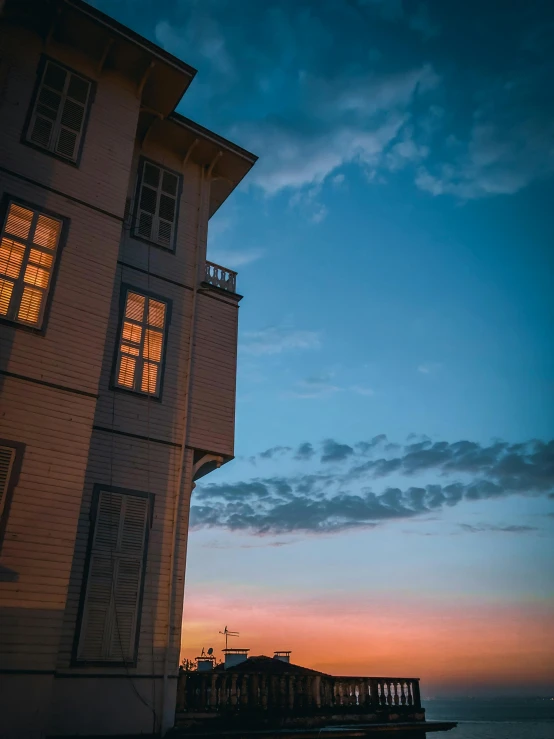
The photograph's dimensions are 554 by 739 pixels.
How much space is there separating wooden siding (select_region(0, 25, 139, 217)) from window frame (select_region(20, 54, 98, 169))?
55mm

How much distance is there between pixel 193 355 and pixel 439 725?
1109cm

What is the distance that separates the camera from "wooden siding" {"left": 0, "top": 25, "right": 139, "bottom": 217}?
11383 millimetres

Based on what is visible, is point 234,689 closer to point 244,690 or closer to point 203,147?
point 244,690

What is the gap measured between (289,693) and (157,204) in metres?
12.7

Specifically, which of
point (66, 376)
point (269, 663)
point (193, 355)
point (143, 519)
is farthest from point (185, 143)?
point (269, 663)

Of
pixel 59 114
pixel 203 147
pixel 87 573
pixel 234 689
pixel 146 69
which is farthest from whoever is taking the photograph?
pixel 203 147

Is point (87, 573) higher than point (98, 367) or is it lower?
lower

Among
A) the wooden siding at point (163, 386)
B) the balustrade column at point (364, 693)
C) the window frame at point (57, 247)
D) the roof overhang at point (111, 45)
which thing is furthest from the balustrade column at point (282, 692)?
the roof overhang at point (111, 45)

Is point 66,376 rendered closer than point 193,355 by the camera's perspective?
Yes

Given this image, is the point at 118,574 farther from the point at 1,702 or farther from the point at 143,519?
the point at 1,702

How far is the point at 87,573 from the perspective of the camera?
1022cm

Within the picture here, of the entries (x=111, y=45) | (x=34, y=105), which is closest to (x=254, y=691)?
(x=34, y=105)

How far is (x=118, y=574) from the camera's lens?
10.5 metres

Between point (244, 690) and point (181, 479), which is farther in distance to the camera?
point (181, 479)
